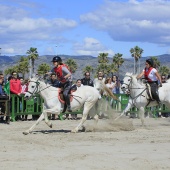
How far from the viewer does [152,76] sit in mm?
18734

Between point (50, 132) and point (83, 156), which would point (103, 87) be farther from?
point (83, 156)

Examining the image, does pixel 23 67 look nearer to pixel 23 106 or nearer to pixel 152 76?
pixel 23 106

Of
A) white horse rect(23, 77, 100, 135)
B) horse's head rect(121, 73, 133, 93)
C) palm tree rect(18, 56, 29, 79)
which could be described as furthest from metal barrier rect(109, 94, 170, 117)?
palm tree rect(18, 56, 29, 79)

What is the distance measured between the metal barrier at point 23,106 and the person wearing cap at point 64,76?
5127 mm

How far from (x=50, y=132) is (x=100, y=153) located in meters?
5.55

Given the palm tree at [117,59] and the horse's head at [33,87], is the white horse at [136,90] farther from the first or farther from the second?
the palm tree at [117,59]

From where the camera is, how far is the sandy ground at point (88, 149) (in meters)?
9.90

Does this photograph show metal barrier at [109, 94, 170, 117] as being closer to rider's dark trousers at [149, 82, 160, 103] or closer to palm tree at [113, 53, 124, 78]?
rider's dark trousers at [149, 82, 160, 103]

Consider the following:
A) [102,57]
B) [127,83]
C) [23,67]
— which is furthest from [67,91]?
[102,57]

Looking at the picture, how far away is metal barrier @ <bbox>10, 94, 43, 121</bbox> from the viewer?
21703 millimetres

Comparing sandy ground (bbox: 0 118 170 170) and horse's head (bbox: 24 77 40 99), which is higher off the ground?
horse's head (bbox: 24 77 40 99)

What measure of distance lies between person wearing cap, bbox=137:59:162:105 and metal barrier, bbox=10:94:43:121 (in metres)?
5.12

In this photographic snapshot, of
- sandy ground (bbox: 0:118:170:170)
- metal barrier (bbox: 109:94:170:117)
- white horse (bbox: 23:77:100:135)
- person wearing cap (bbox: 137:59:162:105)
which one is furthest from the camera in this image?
metal barrier (bbox: 109:94:170:117)

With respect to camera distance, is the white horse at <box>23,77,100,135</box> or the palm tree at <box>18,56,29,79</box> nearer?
the white horse at <box>23,77,100,135</box>
